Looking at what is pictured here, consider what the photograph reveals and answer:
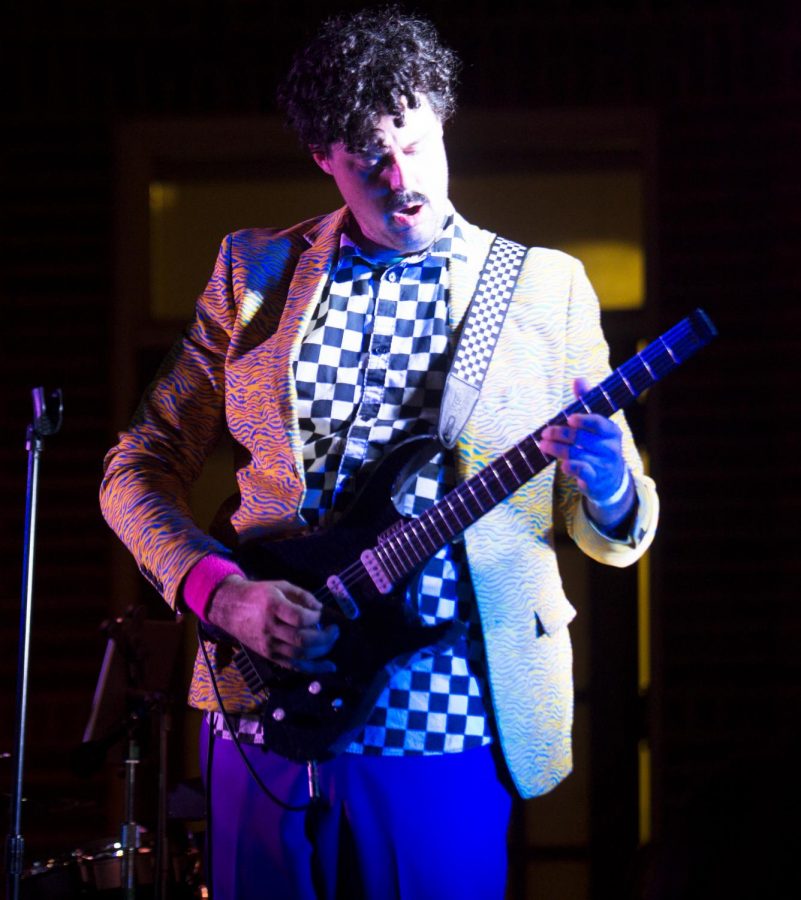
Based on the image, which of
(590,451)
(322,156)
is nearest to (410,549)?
(590,451)

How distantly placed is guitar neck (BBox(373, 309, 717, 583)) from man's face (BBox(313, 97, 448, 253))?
1.49 ft

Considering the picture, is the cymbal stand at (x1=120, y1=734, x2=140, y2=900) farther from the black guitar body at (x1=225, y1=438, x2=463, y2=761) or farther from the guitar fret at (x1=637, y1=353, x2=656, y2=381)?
the guitar fret at (x1=637, y1=353, x2=656, y2=381)

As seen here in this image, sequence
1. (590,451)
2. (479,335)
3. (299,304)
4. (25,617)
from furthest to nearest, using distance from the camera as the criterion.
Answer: (25,617) < (299,304) < (479,335) < (590,451)

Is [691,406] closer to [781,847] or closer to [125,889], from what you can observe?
[125,889]

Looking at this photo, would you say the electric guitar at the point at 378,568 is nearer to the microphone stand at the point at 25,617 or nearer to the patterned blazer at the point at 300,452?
the patterned blazer at the point at 300,452

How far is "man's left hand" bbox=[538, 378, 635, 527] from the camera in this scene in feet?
5.99

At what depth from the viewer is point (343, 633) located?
193cm

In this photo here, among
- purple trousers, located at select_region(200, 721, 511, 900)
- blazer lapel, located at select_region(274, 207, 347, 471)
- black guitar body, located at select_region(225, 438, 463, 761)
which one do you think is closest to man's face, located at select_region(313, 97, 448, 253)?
blazer lapel, located at select_region(274, 207, 347, 471)

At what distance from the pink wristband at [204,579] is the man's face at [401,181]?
2.16 ft

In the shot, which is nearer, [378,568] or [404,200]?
[378,568]

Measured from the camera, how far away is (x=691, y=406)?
479 cm

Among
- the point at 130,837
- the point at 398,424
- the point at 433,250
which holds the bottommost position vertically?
the point at 130,837

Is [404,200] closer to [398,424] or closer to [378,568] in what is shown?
[398,424]

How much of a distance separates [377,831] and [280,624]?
37 centimetres
